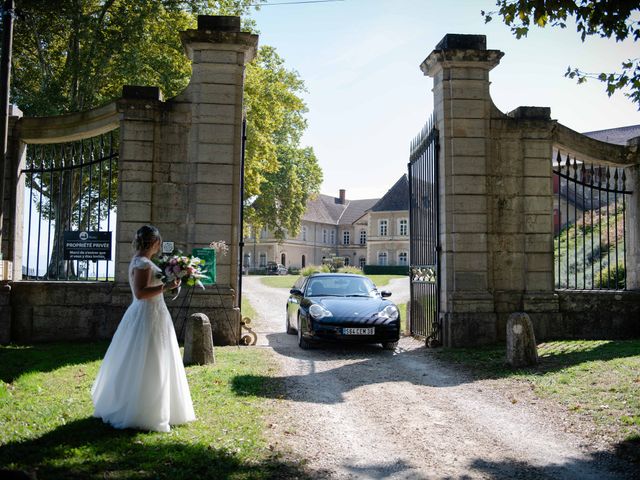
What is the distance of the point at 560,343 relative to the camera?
9375mm

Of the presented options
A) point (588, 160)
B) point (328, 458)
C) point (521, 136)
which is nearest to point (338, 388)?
point (328, 458)

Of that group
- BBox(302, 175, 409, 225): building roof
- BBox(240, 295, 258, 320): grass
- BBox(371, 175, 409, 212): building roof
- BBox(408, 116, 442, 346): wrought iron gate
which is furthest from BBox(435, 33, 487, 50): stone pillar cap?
BBox(302, 175, 409, 225): building roof

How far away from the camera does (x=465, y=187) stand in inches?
383

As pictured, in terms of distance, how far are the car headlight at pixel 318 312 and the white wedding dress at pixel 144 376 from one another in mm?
4595

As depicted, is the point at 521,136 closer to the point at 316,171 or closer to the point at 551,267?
the point at 551,267

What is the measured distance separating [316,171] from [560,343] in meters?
30.8

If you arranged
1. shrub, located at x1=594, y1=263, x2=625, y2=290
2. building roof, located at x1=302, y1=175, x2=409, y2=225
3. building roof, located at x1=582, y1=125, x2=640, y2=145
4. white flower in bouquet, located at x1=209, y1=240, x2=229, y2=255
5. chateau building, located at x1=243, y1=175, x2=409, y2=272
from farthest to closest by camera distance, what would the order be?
building roof, located at x1=302, y1=175, x2=409, y2=225 → chateau building, located at x1=243, y1=175, x2=409, y2=272 → building roof, located at x1=582, y1=125, x2=640, y2=145 → shrub, located at x1=594, y1=263, x2=625, y2=290 → white flower in bouquet, located at x1=209, y1=240, x2=229, y2=255

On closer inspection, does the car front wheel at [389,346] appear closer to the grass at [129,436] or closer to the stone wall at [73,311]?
the stone wall at [73,311]

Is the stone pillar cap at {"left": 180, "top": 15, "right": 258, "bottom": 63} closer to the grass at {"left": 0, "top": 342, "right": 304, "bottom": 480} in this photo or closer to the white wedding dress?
the grass at {"left": 0, "top": 342, "right": 304, "bottom": 480}

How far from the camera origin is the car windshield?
35.0 ft

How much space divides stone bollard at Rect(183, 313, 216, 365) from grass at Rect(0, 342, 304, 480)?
2.07 feet

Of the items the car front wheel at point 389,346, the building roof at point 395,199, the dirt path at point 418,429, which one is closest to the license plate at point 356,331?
the car front wheel at point 389,346

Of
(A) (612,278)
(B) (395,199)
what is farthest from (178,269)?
(B) (395,199)

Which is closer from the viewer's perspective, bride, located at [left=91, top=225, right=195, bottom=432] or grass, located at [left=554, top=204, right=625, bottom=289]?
bride, located at [left=91, top=225, right=195, bottom=432]
